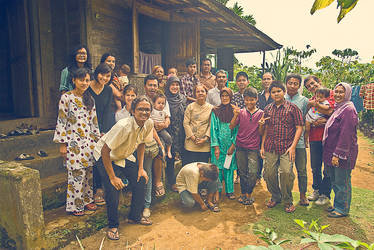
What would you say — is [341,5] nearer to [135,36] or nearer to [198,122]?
[198,122]

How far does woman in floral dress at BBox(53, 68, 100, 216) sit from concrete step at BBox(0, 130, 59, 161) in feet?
4.17

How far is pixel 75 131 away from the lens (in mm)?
3264

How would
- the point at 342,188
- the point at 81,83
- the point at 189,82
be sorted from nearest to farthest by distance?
the point at 81,83, the point at 342,188, the point at 189,82

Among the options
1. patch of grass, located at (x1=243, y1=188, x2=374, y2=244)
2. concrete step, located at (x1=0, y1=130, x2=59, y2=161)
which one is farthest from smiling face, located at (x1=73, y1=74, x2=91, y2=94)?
patch of grass, located at (x1=243, y1=188, x2=374, y2=244)

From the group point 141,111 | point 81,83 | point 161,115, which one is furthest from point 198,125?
point 81,83

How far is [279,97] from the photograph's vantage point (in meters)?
3.85

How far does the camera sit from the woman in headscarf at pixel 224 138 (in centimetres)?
425

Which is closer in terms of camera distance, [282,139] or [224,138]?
[282,139]

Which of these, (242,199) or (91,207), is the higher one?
(91,207)

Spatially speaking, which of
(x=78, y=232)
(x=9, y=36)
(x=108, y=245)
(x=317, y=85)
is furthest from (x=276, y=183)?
(x=9, y=36)

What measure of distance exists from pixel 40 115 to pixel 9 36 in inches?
68.7

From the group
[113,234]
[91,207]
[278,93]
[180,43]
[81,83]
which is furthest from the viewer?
[180,43]

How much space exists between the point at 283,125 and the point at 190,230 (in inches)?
74.3

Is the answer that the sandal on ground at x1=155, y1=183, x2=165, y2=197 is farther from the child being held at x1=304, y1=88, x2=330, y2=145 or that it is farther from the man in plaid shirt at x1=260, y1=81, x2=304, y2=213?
the child being held at x1=304, y1=88, x2=330, y2=145
